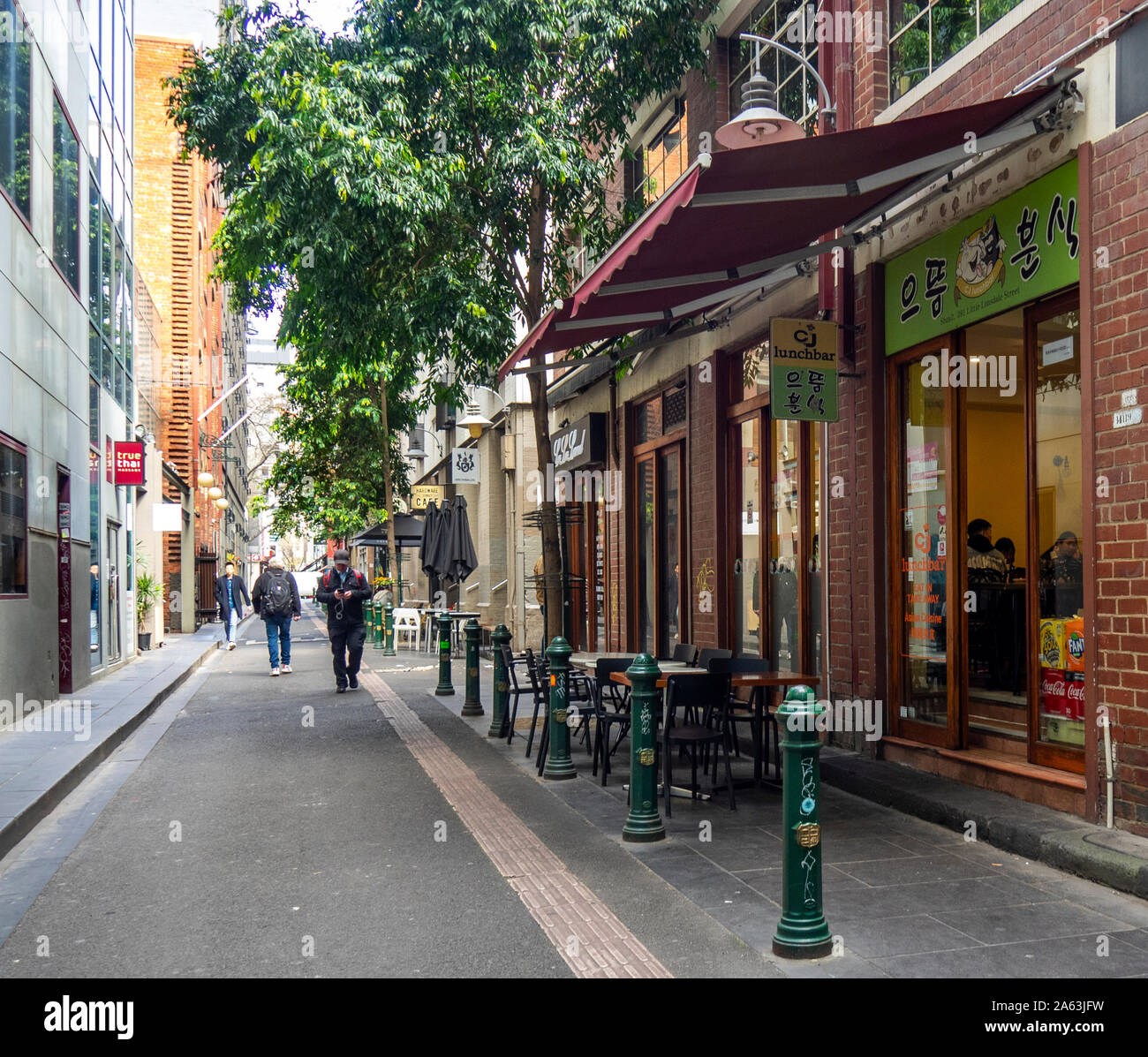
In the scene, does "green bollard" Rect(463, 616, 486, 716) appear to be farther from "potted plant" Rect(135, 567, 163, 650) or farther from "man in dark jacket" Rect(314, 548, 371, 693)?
"potted plant" Rect(135, 567, 163, 650)

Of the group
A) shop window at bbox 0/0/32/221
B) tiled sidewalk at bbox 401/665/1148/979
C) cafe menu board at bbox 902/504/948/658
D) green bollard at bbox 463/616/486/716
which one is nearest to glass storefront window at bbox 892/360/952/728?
cafe menu board at bbox 902/504/948/658

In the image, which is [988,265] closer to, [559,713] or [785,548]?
[785,548]

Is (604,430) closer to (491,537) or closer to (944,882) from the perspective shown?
(491,537)

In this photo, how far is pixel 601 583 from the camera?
1778cm

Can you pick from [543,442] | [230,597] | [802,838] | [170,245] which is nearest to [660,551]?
[543,442]

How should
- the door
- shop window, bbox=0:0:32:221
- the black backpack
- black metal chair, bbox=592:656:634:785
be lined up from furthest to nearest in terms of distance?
the black backpack < the door < shop window, bbox=0:0:32:221 < black metal chair, bbox=592:656:634:785

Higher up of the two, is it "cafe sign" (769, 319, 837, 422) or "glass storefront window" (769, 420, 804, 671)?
"cafe sign" (769, 319, 837, 422)

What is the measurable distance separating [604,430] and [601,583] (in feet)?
8.70

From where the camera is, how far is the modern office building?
37.2 ft

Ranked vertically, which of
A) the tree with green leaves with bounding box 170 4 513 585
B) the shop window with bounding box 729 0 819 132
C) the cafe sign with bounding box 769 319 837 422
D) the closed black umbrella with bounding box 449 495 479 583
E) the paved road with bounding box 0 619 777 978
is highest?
the shop window with bounding box 729 0 819 132

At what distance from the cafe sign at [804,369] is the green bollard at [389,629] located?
50.3 feet

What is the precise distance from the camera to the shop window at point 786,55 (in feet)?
33.3

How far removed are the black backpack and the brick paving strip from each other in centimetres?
888

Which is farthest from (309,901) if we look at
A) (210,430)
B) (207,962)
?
(210,430)
